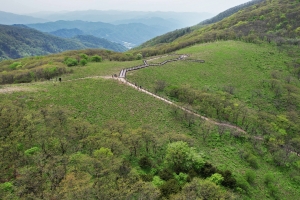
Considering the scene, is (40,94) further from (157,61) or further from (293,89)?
(293,89)

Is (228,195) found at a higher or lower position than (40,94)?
lower

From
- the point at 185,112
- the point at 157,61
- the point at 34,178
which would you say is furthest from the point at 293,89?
the point at 34,178

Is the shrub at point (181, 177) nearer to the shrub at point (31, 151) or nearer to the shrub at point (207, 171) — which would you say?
the shrub at point (207, 171)

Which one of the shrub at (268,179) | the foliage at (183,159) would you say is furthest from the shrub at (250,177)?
the foliage at (183,159)

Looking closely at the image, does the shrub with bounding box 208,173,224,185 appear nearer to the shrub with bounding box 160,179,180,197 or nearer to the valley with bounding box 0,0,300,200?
the valley with bounding box 0,0,300,200

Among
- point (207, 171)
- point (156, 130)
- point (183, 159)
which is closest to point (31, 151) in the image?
point (156, 130)

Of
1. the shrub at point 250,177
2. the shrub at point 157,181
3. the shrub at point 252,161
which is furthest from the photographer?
the shrub at point 252,161

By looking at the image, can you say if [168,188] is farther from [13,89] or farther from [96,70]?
[96,70]

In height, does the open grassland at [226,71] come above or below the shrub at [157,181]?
above

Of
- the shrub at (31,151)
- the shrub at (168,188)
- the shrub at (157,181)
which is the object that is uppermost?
the shrub at (31,151)

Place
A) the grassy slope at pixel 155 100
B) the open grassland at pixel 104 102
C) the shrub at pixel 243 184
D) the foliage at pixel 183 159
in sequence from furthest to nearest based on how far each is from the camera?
the open grassland at pixel 104 102, the grassy slope at pixel 155 100, the foliage at pixel 183 159, the shrub at pixel 243 184

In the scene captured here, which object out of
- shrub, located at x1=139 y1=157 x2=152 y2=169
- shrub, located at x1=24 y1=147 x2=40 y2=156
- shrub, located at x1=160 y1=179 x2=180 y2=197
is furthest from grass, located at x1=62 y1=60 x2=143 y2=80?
shrub, located at x1=160 y1=179 x2=180 y2=197
